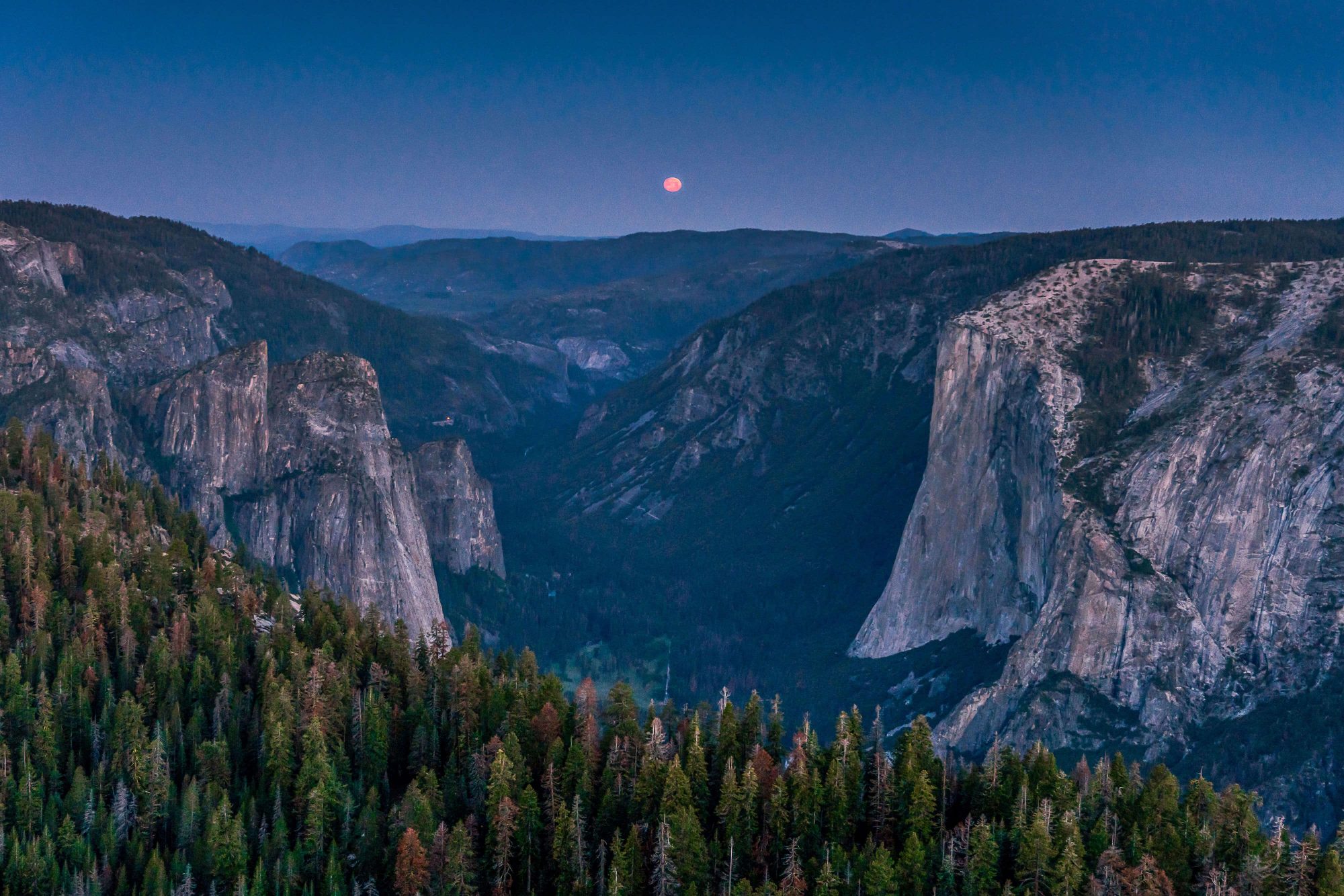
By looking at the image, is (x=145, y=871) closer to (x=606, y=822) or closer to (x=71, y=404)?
(x=606, y=822)

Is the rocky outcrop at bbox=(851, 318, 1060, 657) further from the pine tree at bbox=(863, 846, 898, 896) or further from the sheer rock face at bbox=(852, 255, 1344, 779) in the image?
the pine tree at bbox=(863, 846, 898, 896)

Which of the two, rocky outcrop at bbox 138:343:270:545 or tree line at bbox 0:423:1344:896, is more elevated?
rocky outcrop at bbox 138:343:270:545

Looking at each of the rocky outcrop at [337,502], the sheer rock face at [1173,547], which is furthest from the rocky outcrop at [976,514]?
the rocky outcrop at [337,502]

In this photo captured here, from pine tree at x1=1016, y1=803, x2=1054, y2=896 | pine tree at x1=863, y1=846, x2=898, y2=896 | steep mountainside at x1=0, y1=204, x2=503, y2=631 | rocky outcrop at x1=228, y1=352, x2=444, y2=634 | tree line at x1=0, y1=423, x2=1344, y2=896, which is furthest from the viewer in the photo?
rocky outcrop at x1=228, y1=352, x2=444, y2=634

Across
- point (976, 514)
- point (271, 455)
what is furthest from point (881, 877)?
point (271, 455)

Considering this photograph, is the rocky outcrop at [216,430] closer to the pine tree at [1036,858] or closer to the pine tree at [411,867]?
the pine tree at [411,867]

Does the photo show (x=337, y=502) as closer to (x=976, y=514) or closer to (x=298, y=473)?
(x=298, y=473)

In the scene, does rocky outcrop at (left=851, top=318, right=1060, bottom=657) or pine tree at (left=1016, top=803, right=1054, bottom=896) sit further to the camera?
rocky outcrop at (left=851, top=318, right=1060, bottom=657)

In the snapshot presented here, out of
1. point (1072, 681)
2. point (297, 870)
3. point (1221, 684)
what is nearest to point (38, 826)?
point (297, 870)

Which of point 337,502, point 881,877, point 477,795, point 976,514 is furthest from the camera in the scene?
point 337,502

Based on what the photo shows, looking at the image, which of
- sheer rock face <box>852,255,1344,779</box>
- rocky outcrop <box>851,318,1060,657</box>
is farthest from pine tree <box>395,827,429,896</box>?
rocky outcrop <box>851,318,1060,657</box>
